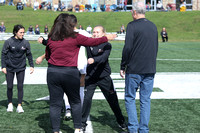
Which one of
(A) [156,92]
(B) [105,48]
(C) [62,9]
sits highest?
(C) [62,9]

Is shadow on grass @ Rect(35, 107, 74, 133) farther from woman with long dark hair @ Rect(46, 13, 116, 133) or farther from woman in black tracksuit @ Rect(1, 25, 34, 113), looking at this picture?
woman with long dark hair @ Rect(46, 13, 116, 133)

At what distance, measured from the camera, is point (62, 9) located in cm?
4981

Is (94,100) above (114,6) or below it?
below

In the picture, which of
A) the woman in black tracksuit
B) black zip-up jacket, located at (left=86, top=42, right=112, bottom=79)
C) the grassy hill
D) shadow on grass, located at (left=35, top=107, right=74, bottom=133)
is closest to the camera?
black zip-up jacket, located at (left=86, top=42, right=112, bottom=79)

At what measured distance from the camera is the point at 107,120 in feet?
19.8

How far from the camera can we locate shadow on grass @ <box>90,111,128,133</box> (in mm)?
5570

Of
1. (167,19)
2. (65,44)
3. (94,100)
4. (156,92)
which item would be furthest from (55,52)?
(167,19)

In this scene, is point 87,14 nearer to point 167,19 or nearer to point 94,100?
point 167,19

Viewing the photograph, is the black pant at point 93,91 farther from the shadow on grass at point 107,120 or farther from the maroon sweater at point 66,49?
the maroon sweater at point 66,49

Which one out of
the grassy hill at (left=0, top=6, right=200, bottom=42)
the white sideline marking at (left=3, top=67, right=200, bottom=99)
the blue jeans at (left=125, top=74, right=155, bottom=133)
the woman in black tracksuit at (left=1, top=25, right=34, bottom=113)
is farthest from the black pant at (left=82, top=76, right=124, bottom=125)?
the grassy hill at (left=0, top=6, right=200, bottom=42)

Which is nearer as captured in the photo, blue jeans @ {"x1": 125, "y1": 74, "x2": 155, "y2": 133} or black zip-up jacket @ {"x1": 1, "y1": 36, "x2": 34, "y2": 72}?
blue jeans @ {"x1": 125, "y1": 74, "x2": 155, "y2": 133}

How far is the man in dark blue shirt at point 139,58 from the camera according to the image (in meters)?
4.66

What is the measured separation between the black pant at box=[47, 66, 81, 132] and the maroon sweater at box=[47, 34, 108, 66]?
0.30 feet

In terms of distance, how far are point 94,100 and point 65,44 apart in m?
3.40
